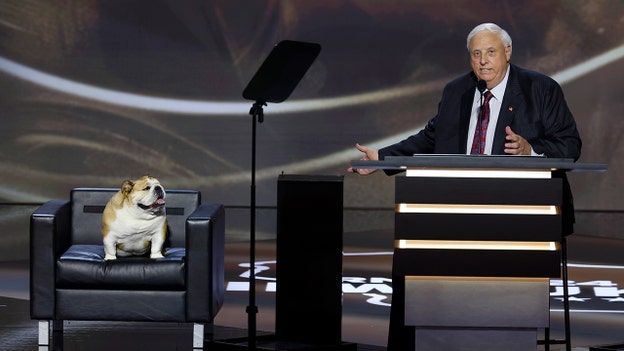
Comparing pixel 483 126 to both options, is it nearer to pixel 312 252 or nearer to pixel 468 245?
pixel 468 245

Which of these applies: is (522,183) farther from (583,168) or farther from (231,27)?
(231,27)

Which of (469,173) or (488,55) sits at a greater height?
(488,55)

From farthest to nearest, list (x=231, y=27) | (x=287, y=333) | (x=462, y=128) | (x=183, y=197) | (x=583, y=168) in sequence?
(x=231, y=27), (x=183, y=197), (x=287, y=333), (x=462, y=128), (x=583, y=168)

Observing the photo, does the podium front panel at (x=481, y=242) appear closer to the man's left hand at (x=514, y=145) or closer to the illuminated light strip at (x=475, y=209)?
the illuminated light strip at (x=475, y=209)

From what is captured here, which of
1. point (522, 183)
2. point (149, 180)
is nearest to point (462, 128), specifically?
point (522, 183)

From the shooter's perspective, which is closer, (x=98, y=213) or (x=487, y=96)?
(x=487, y=96)

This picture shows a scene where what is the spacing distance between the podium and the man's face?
895mm

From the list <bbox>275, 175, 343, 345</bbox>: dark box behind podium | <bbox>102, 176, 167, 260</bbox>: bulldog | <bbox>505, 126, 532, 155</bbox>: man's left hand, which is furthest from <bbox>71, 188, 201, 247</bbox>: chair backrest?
<bbox>505, 126, 532, 155</bbox>: man's left hand

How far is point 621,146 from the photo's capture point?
35.6 ft

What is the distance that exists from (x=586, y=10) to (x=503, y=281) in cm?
817

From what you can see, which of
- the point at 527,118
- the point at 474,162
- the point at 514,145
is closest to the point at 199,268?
the point at 527,118

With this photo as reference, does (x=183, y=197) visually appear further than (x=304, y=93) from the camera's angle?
No

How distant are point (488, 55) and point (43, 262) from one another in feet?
7.97

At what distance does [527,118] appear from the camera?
417 cm
